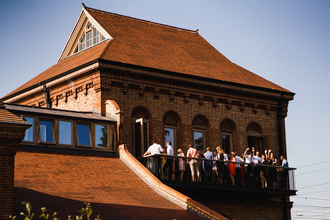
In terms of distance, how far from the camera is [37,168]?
68.4 feet

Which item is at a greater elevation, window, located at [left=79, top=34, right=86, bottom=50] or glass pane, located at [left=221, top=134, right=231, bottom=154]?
window, located at [left=79, top=34, right=86, bottom=50]

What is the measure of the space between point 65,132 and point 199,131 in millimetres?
8145

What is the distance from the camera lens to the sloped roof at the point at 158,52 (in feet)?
94.9

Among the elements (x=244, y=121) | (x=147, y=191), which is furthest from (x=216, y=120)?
(x=147, y=191)

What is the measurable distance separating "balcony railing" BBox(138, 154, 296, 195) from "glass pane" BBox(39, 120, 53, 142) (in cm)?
431

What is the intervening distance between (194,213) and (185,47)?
50.6 feet

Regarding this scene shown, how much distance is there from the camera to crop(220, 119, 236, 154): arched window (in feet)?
99.9

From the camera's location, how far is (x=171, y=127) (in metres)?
28.5

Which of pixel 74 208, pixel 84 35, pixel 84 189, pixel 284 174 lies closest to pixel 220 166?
pixel 284 174

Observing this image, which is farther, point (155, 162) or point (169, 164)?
point (169, 164)

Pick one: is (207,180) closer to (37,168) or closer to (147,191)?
(147,191)

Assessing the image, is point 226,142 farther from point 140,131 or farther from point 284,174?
point 140,131

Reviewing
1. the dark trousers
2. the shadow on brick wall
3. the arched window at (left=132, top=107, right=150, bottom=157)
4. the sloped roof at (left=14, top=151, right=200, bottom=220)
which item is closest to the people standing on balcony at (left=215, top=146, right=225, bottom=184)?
the dark trousers

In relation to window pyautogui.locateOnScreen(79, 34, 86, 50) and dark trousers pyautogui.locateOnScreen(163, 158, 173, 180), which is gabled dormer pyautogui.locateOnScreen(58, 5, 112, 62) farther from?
dark trousers pyautogui.locateOnScreen(163, 158, 173, 180)
